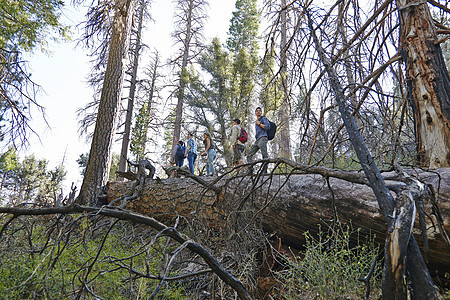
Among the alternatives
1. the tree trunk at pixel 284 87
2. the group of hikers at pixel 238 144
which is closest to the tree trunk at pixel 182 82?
the group of hikers at pixel 238 144

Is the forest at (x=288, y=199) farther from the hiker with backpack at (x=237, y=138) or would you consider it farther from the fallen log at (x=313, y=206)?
the hiker with backpack at (x=237, y=138)

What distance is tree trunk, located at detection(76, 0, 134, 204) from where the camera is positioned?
18.4 feet

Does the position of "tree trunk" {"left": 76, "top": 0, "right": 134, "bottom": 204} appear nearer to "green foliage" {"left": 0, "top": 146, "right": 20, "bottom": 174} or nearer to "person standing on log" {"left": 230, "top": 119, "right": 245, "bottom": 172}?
"person standing on log" {"left": 230, "top": 119, "right": 245, "bottom": 172}

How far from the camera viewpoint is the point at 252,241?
2861 millimetres

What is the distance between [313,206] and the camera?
9.15 ft

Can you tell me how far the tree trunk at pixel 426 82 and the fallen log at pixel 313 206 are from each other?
1.83ft

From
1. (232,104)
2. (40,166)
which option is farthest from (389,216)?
(40,166)

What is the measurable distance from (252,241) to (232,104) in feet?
37.7

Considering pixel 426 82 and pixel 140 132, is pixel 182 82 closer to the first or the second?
pixel 140 132

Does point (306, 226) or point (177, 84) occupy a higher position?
point (177, 84)

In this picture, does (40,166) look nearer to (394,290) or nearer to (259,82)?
(259,82)

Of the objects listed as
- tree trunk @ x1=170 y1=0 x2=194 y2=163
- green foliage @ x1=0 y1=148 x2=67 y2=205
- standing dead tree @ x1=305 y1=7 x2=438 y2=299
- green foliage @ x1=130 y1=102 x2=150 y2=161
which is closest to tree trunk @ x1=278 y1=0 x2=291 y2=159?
standing dead tree @ x1=305 y1=7 x2=438 y2=299

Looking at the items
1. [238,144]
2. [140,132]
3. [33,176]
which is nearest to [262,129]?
[238,144]

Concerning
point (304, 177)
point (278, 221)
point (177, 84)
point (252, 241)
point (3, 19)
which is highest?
point (177, 84)
